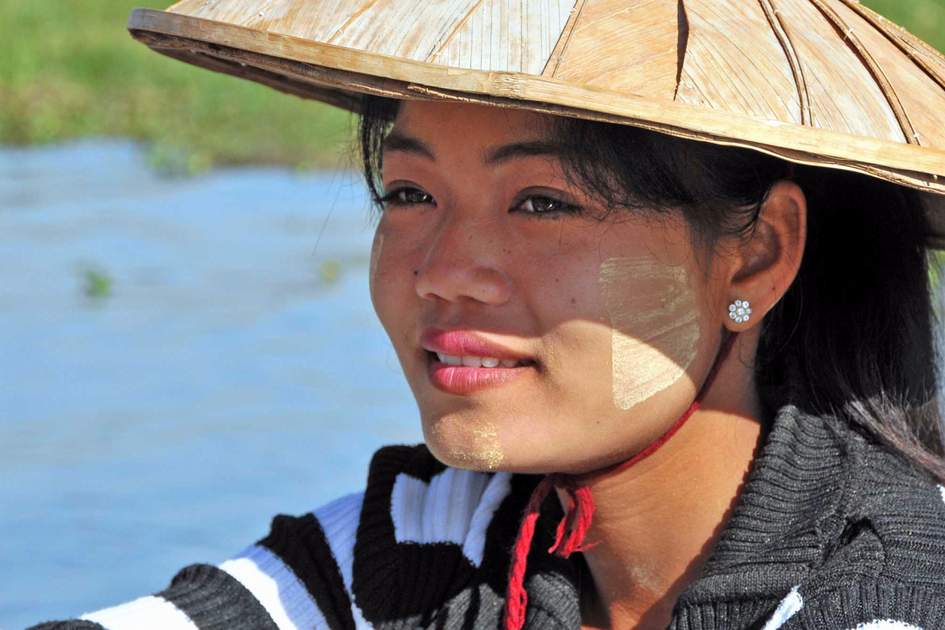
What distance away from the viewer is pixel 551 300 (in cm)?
200

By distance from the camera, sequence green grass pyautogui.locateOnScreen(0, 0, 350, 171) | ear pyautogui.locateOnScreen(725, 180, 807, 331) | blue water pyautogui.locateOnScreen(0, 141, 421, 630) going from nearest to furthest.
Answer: ear pyautogui.locateOnScreen(725, 180, 807, 331), blue water pyautogui.locateOnScreen(0, 141, 421, 630), green grass pyautogui.locateOnScreen(0, 0, 350, 171)

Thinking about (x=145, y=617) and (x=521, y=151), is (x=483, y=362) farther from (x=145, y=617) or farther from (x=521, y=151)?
(x=145, y=617)

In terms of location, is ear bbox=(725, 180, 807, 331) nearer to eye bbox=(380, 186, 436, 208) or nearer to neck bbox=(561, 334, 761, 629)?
neck bbox=(561, 334, 761, 629)

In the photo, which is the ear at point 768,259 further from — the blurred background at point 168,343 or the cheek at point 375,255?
the blurred background at point 168,343

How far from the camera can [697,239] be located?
6.84 ft

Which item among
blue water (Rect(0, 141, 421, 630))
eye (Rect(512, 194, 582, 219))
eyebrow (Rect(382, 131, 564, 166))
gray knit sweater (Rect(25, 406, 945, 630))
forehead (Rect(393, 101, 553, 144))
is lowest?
gray knit sweater (Rect(25, 406, 945, 630))

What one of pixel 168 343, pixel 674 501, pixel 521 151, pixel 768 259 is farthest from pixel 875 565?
pixel 168 343

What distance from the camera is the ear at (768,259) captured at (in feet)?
7.03

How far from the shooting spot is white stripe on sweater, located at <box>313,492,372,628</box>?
7.85ft

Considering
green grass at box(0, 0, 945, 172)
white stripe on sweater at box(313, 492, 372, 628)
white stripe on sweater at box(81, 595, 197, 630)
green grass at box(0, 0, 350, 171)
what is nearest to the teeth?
white stripe on sweater at box(313, 492, 372, 628)

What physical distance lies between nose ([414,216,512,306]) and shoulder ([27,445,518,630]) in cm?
51

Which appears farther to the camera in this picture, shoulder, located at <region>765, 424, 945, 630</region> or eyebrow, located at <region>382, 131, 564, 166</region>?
eyebrow, located at <region>382, 131, 564, 166</region>

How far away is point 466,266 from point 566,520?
0.48m

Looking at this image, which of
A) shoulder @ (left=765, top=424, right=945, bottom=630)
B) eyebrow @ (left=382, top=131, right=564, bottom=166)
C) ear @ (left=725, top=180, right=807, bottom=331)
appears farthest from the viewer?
ear @ (left=725, top=180, right=807, bottom=331)
